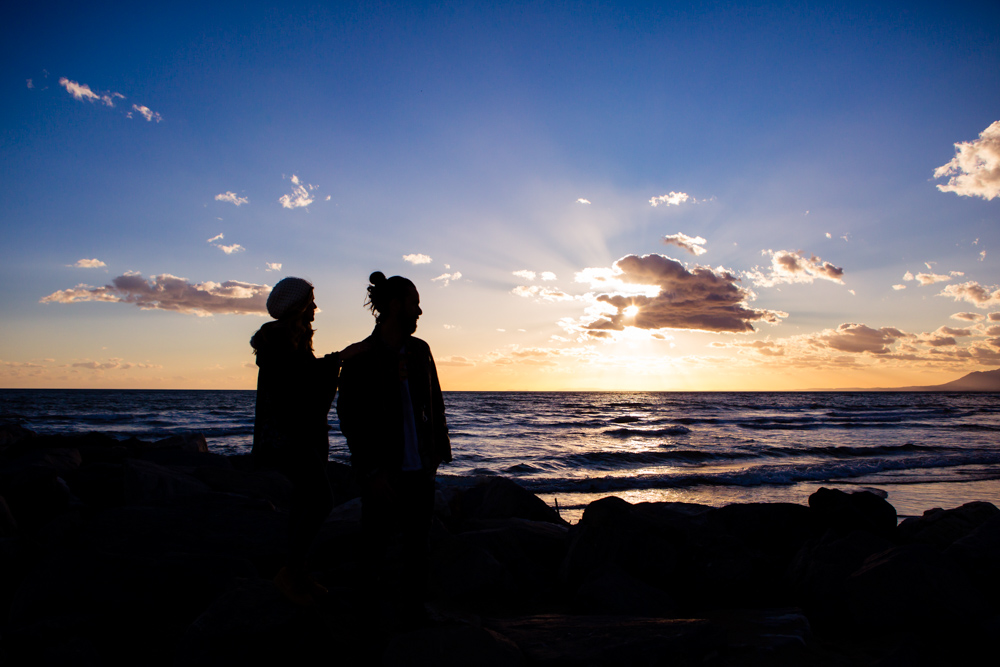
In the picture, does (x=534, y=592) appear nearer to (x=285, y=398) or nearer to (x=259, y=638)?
(x=259, y=638)

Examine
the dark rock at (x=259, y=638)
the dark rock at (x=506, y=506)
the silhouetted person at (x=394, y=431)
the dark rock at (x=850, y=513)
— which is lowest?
the dark rock at (x=506, y=506)

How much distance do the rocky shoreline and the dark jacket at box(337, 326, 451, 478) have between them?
2.71ft

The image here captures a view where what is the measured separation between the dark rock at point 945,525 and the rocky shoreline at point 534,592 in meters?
0.02

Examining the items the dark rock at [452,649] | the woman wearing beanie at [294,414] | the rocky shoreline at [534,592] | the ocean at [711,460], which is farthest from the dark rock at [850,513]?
the woman wearing beanie at [294,414]

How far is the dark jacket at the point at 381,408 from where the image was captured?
2.62m


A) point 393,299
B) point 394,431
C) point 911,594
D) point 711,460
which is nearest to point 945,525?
point 911,594

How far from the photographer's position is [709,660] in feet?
8.64

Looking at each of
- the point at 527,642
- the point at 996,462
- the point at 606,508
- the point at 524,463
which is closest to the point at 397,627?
the point at 527,642

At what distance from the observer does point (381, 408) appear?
2652 millimetres

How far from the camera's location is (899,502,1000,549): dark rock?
17.6ft

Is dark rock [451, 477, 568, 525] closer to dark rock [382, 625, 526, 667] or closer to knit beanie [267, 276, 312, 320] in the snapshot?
dark rock [382, 625, 526, 667]

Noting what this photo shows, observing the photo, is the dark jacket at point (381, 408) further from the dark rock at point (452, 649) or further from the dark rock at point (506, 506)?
the dark rock at point (506, 506)

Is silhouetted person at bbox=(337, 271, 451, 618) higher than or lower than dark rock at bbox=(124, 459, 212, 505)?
higher

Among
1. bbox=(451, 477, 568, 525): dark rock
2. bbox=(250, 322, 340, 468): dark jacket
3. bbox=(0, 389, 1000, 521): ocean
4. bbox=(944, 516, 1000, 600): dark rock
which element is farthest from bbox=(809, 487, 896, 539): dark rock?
bbox=(250, 322, 340, 468): dark jacket
